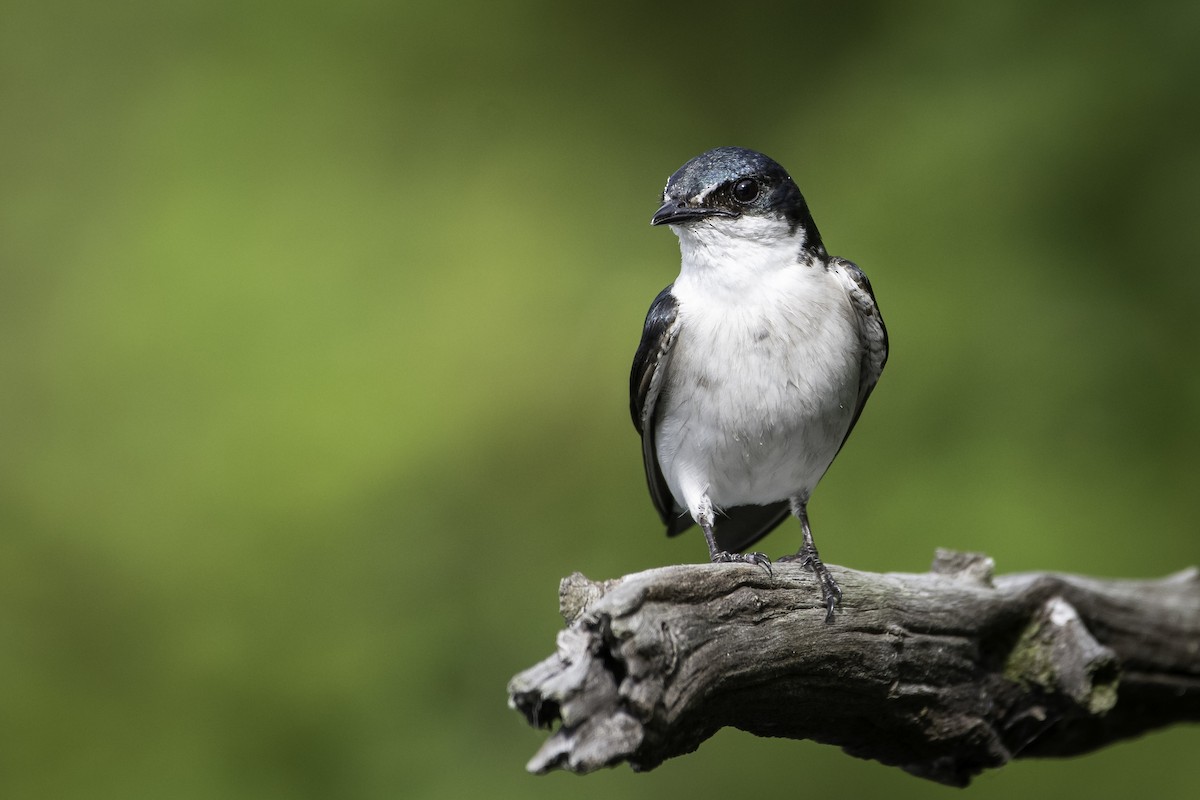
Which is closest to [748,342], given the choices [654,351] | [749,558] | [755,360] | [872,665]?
[755,360]

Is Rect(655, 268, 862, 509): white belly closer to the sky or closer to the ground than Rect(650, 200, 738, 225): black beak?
closer to the ground

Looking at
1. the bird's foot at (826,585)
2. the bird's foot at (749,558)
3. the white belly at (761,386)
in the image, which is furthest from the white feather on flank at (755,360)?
the bird's foot at (826,585)

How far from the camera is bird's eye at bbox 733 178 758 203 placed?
2.94 meters

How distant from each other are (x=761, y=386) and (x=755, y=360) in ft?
0.20

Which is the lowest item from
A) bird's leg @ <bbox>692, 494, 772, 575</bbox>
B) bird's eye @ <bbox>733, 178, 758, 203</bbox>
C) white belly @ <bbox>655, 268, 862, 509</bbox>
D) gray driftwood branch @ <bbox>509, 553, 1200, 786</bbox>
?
gray driftwood branch @ <bbox>509, 553, 1200, 786</bbox>

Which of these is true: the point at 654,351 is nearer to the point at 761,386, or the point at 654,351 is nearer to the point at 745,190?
the point at 761,386

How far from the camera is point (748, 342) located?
289 centimetres

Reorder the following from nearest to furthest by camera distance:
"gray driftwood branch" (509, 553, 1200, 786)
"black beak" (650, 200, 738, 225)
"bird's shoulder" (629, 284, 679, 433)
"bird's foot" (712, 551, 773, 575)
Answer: "gray driftwood branch" (509, 553, 1200, 786) → "bird's foot" (712, 551, 773, 575) → "black beak" (650, 200, 738, 225) → "bird's shoulder" (629, 284, 679, 433)

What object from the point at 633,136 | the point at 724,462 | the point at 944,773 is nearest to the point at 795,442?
the point at 724,462

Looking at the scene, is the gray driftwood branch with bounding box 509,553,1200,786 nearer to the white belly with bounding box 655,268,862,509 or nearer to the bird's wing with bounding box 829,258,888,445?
the white belly with bounding box 655,268,862,509

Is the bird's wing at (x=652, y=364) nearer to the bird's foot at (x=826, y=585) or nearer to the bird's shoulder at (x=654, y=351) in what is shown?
the bird's shoulder at (x=654, y=351)

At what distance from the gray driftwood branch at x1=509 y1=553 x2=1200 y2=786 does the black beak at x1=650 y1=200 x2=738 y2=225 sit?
2.73ft

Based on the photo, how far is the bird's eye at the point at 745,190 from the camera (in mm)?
2943

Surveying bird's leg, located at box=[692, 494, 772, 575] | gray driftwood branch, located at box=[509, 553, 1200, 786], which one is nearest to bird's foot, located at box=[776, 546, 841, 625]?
gray driftwood branch, located at box=[509, 553, 1200, 786]
